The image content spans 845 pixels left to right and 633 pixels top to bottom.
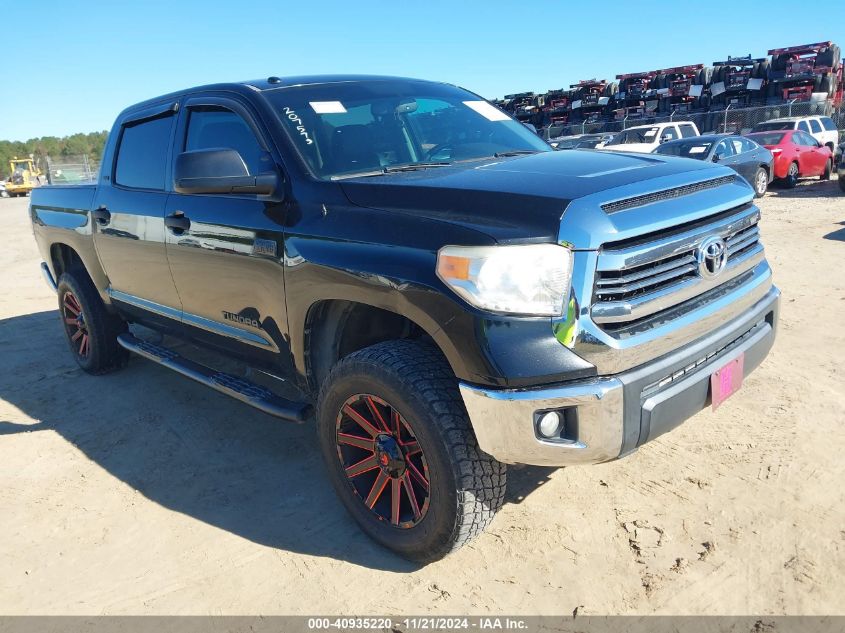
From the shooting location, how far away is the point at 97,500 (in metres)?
3.36

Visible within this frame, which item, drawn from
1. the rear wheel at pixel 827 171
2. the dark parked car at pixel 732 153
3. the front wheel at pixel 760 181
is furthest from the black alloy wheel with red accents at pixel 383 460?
the rear wheel at pixel 827 171

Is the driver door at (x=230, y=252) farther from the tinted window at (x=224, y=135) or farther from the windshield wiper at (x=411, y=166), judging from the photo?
the windshield wiper at (x=411, y=166)

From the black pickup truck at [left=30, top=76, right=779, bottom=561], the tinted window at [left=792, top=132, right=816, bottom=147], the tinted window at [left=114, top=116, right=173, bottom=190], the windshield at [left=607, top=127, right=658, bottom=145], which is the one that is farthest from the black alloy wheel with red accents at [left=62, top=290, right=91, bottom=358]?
the tinted window at [left=792, top=132, right=816, bottom=147]

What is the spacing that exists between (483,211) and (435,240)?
0.20 metres

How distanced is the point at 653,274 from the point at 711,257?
360mm

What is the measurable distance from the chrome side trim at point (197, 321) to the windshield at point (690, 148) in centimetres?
1024

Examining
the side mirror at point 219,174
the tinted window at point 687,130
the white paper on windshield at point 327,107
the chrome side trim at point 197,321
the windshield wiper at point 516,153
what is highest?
the white paper on windshield at point 327,107

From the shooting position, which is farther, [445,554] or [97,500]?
[97,500]

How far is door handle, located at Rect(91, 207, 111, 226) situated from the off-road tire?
0.70 meters

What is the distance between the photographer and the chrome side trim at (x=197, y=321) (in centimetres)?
325

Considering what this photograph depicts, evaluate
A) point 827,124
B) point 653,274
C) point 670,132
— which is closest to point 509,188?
point 653,274

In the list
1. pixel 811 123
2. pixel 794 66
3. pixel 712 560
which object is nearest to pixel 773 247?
pixel 712 560

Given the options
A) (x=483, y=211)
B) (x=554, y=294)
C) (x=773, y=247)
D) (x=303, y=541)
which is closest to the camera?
(x=554, y=294)

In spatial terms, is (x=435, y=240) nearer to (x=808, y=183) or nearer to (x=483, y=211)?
(x=483, y=211)
